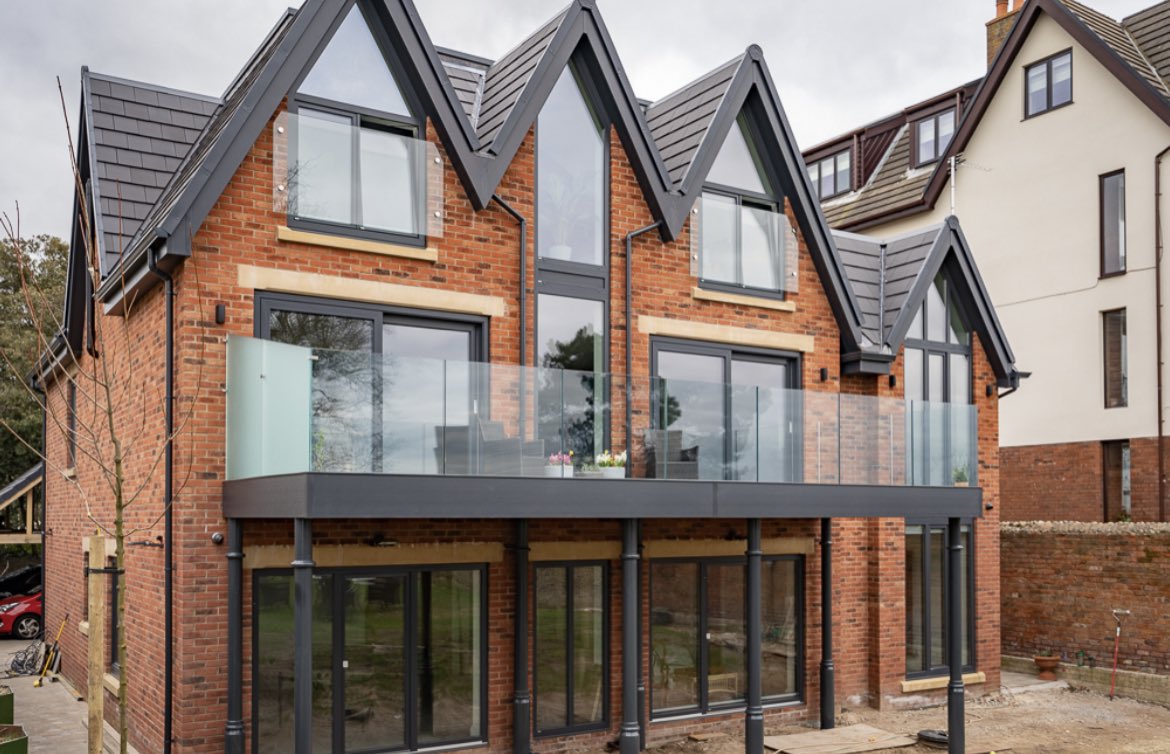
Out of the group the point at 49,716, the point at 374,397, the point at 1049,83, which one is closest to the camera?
the point at 374,397

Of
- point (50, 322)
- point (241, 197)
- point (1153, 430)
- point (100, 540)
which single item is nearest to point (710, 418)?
point (241, 197)

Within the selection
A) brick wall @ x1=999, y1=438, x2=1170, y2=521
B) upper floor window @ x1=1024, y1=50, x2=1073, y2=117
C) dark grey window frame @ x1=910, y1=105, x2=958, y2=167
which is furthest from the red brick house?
dark grey window frame @ x1=910, y1=105, x2=958, y2=167

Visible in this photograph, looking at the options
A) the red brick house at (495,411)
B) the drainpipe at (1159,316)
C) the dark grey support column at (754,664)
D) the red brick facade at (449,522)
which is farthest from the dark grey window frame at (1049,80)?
the dark grey support column at (754,664)

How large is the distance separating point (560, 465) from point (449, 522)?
4.89ft

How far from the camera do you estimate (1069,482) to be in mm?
21984

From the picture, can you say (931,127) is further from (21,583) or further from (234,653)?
(21,583)

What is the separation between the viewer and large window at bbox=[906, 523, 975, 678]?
1616 cm

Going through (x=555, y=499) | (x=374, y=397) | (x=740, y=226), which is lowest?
(x=555, y=499)

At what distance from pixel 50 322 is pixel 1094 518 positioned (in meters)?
27.4

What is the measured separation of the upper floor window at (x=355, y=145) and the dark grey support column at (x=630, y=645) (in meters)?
4.10

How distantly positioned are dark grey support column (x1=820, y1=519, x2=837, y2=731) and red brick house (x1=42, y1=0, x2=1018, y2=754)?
6 cm

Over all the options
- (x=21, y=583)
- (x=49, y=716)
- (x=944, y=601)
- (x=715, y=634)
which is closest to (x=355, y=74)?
(x=715, y=634)

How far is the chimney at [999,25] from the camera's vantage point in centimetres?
2548

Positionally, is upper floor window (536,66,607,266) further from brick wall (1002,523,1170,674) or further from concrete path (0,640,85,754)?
brick wall (1002,523,1170,674)
